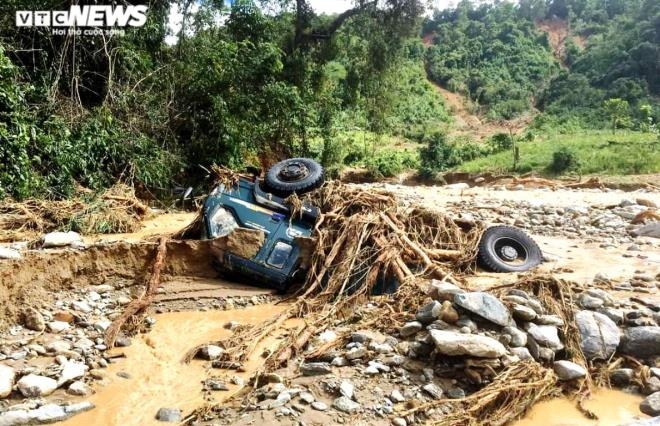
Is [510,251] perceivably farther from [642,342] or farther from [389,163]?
[389,163]

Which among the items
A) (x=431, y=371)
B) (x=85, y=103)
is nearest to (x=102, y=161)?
(x=85, y=103)

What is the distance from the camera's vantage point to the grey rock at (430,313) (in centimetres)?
396

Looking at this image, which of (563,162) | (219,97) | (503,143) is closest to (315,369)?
(219,97)

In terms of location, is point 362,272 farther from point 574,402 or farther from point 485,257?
point 574,402

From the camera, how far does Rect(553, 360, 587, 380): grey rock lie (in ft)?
12.0

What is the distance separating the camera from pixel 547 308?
427 centimetres

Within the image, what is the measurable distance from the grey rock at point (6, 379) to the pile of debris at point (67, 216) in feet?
8.53

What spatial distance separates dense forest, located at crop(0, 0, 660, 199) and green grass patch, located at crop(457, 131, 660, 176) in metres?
1.45

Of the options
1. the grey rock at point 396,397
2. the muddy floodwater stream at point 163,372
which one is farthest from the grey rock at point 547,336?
the muddy floodwater stream at point 163,372

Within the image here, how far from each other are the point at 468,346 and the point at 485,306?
0.46 m

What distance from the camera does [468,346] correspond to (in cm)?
349

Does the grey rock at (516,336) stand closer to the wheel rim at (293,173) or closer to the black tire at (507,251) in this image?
the black tire at (507,251)

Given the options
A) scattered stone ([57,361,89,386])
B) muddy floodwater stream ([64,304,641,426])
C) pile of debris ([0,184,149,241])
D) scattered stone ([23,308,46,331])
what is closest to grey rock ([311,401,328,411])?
→ muddy floodwater stream ([64,304,641,426])

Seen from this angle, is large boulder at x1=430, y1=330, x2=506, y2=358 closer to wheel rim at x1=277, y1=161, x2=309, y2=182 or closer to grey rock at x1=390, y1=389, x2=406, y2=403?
grey rock at x1=390, y1=389, x2=406, y2=403
